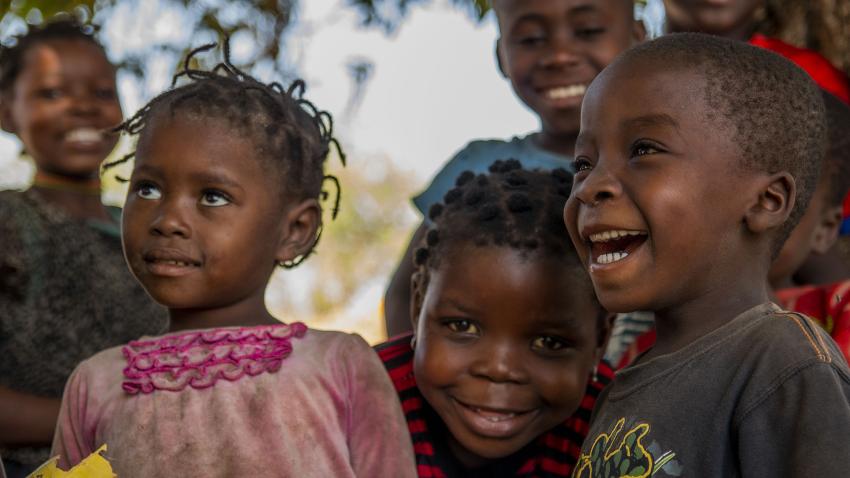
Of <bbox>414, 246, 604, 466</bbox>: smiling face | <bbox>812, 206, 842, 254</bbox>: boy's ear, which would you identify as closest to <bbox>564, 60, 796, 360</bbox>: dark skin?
<bbox>414, 246, 604, 466</bbox>: smiling face

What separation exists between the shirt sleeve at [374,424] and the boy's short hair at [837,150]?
1.73 metres

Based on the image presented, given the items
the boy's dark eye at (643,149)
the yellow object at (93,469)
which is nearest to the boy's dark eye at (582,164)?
the boy's dark eye at (643,149)

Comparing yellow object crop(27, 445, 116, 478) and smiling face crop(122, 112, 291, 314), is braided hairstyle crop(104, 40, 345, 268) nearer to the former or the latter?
smiling face crop(122, 112, 291, 314)

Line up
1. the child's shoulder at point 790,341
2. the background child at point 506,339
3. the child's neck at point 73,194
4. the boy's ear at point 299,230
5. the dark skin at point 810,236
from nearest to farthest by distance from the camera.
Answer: the child's shoulder at point 790,341 < the background child at point 506,339 < the boy's ear at point 299,230 < the dark skin at point 810,236 < the child's neck at point 73,194

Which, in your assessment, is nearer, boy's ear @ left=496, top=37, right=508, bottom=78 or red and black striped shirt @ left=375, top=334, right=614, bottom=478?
red and black striped shirt @ left=375, top=334, right=614, bottom=478

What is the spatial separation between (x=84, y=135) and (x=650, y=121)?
2.60 meters

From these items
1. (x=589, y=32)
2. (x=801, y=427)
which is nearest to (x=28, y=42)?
(x=589, y=32)

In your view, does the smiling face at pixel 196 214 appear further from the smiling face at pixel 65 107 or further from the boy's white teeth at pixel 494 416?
the smiling face at pixel 65 107

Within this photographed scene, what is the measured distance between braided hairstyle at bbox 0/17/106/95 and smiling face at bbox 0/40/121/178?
3 centimetres

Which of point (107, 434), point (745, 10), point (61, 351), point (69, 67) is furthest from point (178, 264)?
point (745, 10)

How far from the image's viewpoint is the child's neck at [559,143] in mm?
3861

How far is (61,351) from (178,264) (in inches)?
45.8

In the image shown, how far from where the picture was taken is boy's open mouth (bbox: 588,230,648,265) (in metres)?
2.19

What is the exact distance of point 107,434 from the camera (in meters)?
2.62
